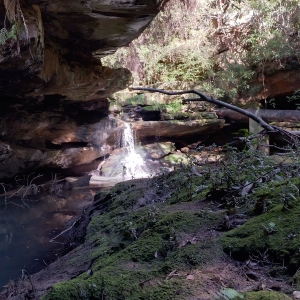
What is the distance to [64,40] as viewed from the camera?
24.7ft

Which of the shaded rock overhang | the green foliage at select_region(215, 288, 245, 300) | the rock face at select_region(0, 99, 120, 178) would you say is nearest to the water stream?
the rock face at select_region(0, 99, 120, 178)

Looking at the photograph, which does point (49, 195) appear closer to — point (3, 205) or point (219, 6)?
point (3, 205)

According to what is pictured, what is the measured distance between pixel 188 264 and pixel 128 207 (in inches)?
101

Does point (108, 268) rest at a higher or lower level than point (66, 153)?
higher

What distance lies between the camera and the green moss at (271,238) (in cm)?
199

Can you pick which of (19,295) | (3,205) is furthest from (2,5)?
(3,205)

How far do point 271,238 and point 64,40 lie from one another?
22.0 ft

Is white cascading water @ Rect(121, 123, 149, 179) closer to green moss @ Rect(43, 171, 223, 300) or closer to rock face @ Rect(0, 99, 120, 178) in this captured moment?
rock face @ Rect(0, 99, 120, 178)

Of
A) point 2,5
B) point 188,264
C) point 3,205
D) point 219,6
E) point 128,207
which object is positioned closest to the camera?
point 188,264

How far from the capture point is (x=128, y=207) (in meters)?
4.62

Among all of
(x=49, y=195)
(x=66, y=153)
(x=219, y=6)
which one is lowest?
(x=49, y=195)

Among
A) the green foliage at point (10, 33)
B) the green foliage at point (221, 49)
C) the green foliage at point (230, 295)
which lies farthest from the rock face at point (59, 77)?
the green foliage at point (230, 295)

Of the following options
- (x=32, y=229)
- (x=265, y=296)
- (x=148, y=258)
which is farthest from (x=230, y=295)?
(x=32, y=229)

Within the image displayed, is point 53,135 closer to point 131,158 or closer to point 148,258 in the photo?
point 131,158
